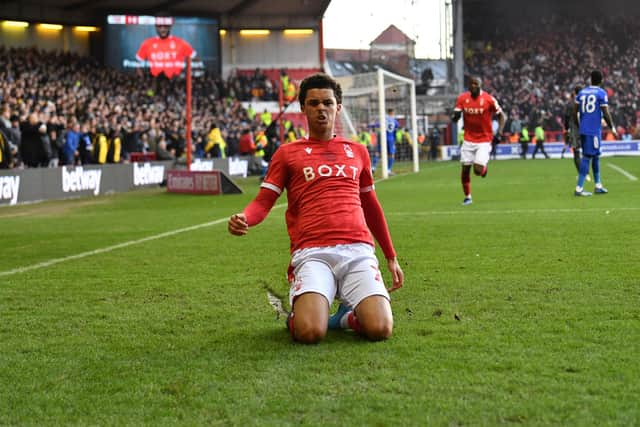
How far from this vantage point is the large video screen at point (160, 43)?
38947mm

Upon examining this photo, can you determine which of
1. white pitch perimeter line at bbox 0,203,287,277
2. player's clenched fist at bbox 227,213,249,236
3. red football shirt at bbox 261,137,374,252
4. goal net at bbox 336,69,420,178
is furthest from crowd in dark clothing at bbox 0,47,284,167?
player's clenched fist at bbox 227,213,249,236

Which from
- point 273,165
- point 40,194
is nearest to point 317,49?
point 40,194

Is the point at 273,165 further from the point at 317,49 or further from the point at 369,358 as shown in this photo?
the point at 317,49

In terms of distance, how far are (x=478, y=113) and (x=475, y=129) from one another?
0.96ft

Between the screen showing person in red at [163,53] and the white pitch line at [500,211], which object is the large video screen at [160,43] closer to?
the screen showing person in red at [163,53]

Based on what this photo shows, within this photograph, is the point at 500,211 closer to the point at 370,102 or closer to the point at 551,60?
the point at 370,102

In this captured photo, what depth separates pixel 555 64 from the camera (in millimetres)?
55156

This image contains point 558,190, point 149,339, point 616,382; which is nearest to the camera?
point 616,382

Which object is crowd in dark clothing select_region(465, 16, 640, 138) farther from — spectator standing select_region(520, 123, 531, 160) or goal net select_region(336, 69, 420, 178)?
goal net select_region(336, 69, 420, 178)

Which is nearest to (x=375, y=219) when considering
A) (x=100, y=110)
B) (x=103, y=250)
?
(x=103, y=250)

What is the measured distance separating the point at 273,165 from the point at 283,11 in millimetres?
48012

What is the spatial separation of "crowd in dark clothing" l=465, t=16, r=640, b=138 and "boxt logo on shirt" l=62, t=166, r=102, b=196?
30.3 meters

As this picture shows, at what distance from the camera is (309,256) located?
5.30 m

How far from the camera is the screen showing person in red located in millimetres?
36938
